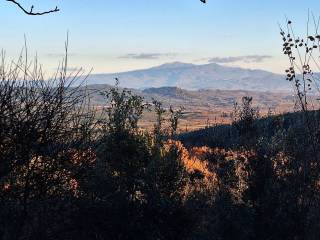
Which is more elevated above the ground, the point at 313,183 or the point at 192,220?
the point at 313,183

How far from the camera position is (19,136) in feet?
31.8

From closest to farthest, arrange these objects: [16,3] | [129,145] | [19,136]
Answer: [16,3] < [19,136] < [129,145]

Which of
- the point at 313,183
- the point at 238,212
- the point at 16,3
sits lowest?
the point at 238,212

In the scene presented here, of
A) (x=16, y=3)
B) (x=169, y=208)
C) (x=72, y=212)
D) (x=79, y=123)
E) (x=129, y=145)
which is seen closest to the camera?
(x=16, y=3)

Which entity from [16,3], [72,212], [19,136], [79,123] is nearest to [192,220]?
[72,212]

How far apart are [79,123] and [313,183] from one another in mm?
10108

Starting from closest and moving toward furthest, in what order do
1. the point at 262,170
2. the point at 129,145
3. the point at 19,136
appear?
Result: 1. the point at 19,136
2. the point at 129,145
3. the point at 262,170

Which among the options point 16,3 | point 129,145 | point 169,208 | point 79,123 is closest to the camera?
point 16,3

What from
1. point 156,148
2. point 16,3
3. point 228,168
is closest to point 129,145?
point 156,148

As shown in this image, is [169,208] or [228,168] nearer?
[169,208]

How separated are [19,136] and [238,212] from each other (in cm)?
1150

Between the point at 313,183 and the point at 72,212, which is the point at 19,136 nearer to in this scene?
the point at 72,212

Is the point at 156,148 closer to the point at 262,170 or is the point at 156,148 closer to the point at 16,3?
the point at 262,170

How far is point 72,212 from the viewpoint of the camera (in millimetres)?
14273
